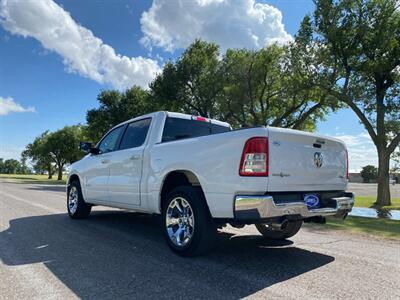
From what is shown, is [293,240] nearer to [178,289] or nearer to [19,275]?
[178,289]

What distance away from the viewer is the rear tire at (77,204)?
779cm

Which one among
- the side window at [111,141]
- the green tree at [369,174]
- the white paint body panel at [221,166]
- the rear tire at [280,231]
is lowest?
the rear tire at [280,231]

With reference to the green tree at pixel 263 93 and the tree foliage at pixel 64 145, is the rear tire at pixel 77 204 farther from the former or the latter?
the tree foliage at pixel 64 145

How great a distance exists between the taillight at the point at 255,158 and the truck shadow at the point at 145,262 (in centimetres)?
117

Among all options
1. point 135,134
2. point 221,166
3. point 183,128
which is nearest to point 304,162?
point 221,166

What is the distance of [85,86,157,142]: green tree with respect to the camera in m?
38.5

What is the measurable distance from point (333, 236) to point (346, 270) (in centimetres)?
265

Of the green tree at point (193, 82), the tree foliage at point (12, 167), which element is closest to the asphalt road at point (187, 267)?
the green tree at point (193, 82)

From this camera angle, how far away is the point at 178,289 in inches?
138

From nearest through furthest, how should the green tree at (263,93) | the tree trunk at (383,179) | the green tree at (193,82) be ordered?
the tree trunk at (383,179) < the green tree at (263,93) < the green tree at (193,82)

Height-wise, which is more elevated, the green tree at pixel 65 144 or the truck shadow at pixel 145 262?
the green tree at pixel 65 144

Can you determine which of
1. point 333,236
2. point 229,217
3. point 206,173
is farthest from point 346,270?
point 333,236

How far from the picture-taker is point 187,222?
15.4ft

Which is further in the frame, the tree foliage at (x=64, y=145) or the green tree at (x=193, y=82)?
the tree foliage at (x=64, y=145)
